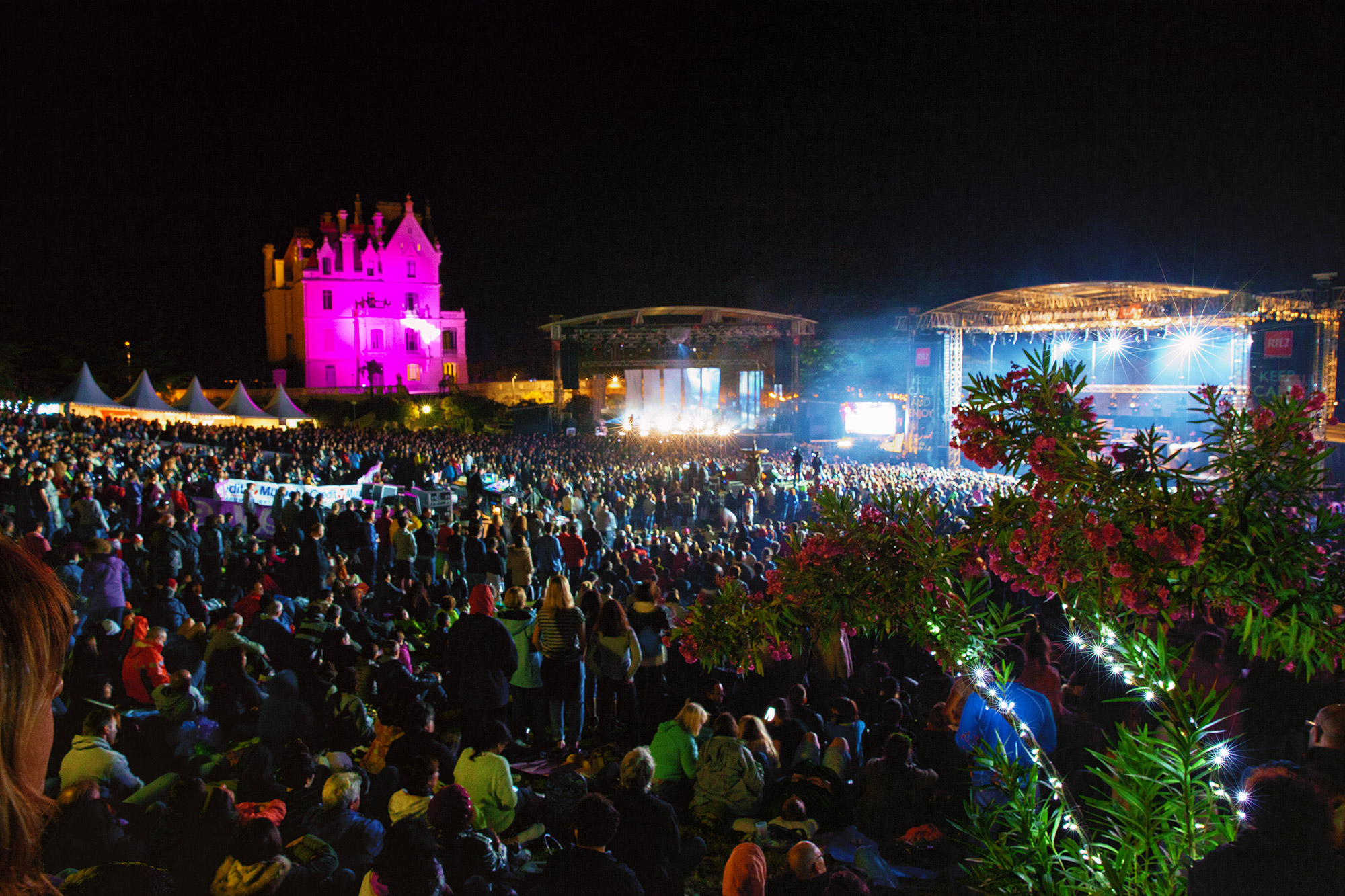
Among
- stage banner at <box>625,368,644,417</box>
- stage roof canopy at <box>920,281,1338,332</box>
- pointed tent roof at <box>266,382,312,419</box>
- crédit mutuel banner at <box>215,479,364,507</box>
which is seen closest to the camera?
crédit mutuel banner at <box>215,479,364,507</box>

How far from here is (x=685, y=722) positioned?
4.29 metres

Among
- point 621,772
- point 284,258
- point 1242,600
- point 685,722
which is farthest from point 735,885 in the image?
point 284,258

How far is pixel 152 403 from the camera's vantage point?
82.5ft

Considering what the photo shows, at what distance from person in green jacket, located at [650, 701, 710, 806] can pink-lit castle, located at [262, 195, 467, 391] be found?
38.3 m

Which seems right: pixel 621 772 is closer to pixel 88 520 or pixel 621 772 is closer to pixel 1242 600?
pixel 1242 600

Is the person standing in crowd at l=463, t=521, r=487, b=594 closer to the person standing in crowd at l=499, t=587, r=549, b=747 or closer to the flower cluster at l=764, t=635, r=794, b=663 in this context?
the person standing in crowd at l=499, t=587, r=549, b=747

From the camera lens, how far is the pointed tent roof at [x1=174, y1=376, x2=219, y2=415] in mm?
25309

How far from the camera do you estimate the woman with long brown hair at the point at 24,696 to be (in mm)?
779

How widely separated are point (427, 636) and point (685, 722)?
11.4 feet

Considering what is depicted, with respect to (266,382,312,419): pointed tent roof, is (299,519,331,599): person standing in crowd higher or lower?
lower

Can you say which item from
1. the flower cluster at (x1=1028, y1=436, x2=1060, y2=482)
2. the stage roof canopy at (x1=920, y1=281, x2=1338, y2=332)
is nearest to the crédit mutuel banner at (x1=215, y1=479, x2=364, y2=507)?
the flower cluster at (x1=1028, y1=436, x2=1060, y2=482)

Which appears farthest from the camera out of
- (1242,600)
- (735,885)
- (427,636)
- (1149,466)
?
(427,636)

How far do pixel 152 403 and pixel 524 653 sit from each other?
2594 centimetres

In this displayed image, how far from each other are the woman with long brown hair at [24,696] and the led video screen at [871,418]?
26178 millimetres
